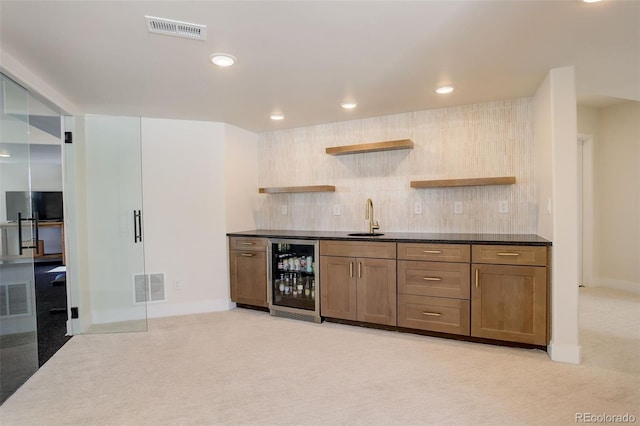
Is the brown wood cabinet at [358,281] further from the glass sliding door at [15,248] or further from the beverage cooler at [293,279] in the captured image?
the glass sliding door at [15,248]

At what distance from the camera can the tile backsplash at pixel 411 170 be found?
10.7 feet

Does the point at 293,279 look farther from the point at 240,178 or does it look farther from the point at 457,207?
the point at 457,207

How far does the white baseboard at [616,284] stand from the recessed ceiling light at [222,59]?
5.34 metres

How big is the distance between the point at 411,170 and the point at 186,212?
2.59m

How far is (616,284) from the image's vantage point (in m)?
4.52

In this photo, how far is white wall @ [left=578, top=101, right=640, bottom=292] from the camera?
432cm

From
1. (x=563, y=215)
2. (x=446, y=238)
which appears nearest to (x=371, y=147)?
(x=446, y=238)

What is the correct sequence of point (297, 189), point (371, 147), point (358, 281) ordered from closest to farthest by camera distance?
point (358, 281), point (371, 147), point (297, 189)

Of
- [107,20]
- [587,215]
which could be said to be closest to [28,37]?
[107,20]

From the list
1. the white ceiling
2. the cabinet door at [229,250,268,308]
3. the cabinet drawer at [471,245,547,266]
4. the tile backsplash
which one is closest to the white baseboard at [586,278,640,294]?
the tile backsplash

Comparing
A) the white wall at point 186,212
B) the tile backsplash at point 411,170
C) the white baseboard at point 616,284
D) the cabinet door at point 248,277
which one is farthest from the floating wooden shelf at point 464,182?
the white baseboard at point 616,284

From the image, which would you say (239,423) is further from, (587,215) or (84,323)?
(587,215)

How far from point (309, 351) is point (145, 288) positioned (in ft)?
6.78

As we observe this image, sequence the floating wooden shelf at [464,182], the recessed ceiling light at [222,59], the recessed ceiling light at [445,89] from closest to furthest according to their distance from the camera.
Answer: the recessed ceiling light at [222,59]
the recessed ceiling light at [445,89]
the floating wooden shelf at [464,182]
